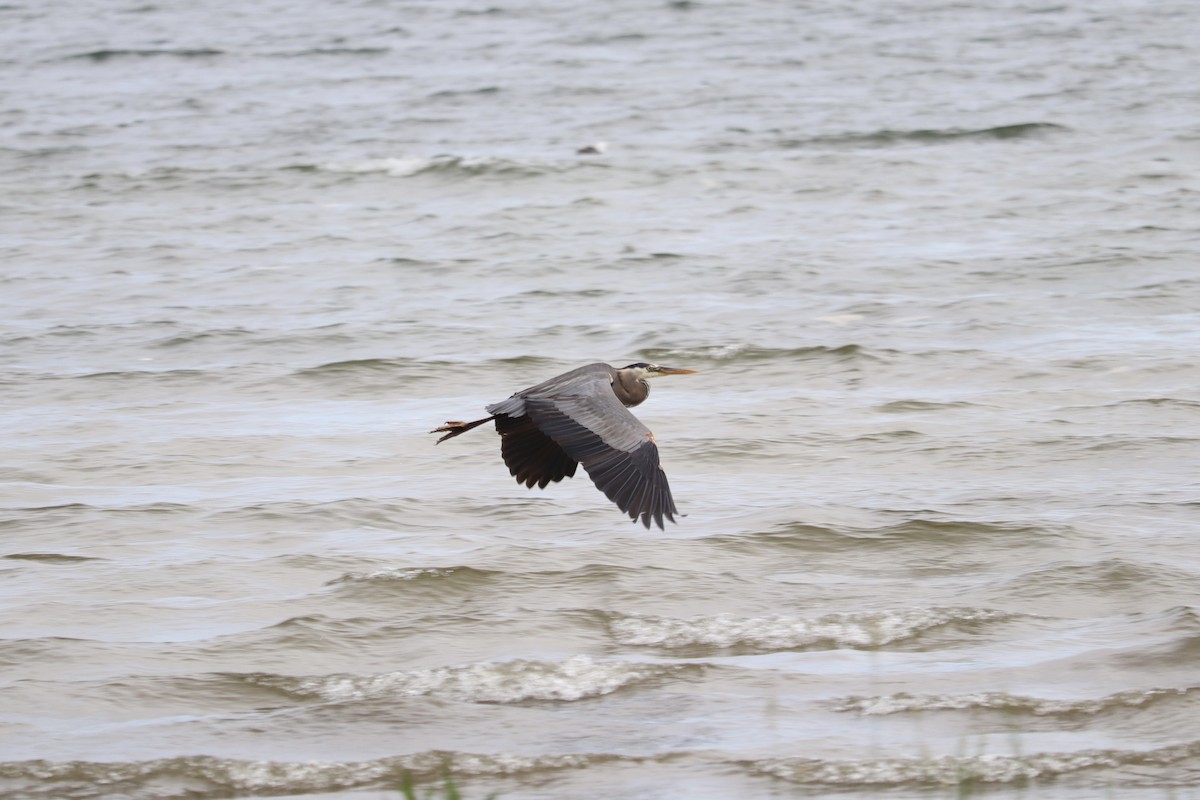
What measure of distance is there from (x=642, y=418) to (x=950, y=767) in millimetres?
4570

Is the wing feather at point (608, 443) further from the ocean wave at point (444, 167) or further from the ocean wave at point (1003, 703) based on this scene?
the ocean wave at point (444, 167)

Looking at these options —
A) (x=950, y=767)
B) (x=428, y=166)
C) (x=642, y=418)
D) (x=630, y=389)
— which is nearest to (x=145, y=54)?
(x=428, y=166)

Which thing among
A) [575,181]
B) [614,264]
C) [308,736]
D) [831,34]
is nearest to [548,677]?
[308,736]

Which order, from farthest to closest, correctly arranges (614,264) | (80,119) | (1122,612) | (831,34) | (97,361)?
(831,34), (80,119), (614,264), (97,361), (1122,612)

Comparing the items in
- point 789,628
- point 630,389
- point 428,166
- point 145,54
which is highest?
point 145,54

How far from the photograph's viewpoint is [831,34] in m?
22.8

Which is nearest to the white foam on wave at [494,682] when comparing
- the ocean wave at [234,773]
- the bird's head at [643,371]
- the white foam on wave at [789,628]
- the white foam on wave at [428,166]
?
the white foam on wave at [789,628]

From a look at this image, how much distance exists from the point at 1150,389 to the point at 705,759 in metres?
5.30

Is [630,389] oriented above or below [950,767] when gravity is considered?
above

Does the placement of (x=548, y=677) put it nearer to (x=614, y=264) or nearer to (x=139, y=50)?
(x=614, y=264)

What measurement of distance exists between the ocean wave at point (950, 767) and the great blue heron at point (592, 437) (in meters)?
0.95

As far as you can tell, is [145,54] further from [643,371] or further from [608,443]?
[608,443]

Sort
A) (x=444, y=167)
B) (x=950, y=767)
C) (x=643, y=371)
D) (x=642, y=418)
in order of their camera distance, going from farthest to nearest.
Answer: (x=444, y=167) < (x=642, y=418) < (x=643, y=371) < (x=950, y=767)

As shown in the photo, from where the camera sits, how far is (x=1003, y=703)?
220 inches
